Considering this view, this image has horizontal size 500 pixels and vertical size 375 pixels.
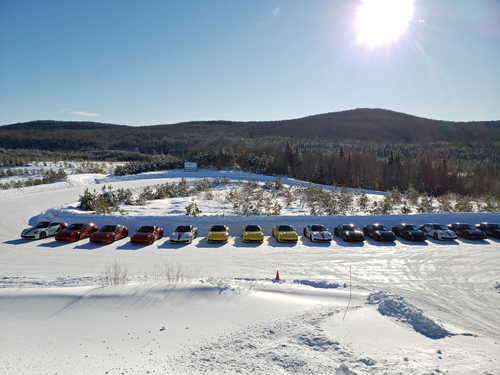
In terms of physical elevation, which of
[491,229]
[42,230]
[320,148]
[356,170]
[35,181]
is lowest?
[491,229]

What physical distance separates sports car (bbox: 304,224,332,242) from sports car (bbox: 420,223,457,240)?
6.61 m

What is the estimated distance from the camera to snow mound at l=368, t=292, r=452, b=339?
20.5 ft

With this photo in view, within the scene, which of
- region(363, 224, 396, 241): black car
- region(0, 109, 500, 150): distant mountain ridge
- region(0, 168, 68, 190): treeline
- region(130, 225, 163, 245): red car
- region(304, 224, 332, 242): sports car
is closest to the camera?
region(130, 225, 163, 245): red car

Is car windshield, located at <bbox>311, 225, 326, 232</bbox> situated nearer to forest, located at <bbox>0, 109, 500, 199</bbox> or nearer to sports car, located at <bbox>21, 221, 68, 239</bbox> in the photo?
sports car, located at <bbox>21, 221, 68, 239</bbox>

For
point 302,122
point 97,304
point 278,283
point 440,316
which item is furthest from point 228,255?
point 302,122

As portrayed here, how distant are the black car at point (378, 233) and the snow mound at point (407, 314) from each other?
791cm

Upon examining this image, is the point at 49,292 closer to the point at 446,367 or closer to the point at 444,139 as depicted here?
the point at 446,367

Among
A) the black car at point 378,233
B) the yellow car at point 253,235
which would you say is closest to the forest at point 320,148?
the black car at point 378,233

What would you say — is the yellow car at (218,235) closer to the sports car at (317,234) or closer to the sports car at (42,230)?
the sports car at (317,234)

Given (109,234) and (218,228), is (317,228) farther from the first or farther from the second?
(109,234)

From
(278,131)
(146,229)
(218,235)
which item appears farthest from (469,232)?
(278,131)

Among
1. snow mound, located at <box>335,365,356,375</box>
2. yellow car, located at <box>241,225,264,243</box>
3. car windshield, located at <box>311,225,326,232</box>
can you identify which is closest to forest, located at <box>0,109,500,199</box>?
car windshield, located at <box>311,225,326,232</box>

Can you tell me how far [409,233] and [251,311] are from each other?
Answer: 1260 cm

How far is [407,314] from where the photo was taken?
6.88 meters
